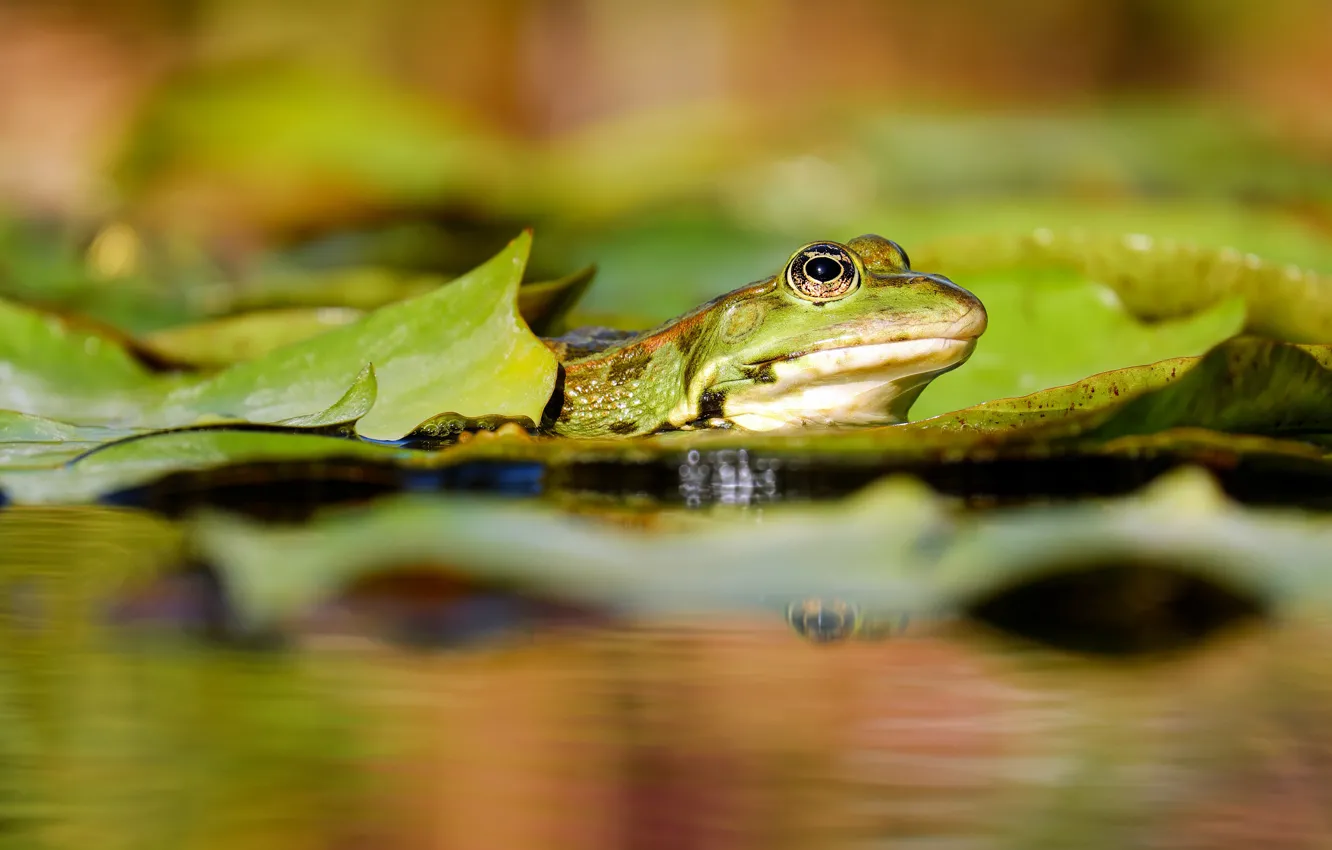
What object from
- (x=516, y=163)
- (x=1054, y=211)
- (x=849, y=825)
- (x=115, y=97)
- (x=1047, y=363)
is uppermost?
(x=115, y=97)

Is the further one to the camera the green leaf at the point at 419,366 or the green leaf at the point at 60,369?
the green leaf at the point at 60,369

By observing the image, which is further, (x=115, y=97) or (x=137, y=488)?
(x=115, y=97)

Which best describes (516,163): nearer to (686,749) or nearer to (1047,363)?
(1047,363)

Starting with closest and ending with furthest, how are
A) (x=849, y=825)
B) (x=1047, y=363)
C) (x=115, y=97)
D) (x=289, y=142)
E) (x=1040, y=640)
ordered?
1. (x=849, y=825)
2. (x=1040, y=640)
3. (x=1047, y=363)
4. (x=289, y=142)
5. (x=115, y=97)

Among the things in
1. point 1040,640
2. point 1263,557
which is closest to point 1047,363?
point 1263,557

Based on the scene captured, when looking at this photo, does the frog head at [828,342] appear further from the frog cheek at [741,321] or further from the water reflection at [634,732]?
the water reflection at [634,732]

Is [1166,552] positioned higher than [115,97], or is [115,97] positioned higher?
[115,97]

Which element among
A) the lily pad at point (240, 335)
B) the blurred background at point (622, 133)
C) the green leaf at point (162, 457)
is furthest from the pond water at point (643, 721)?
the blurred background at point (622, 133)
